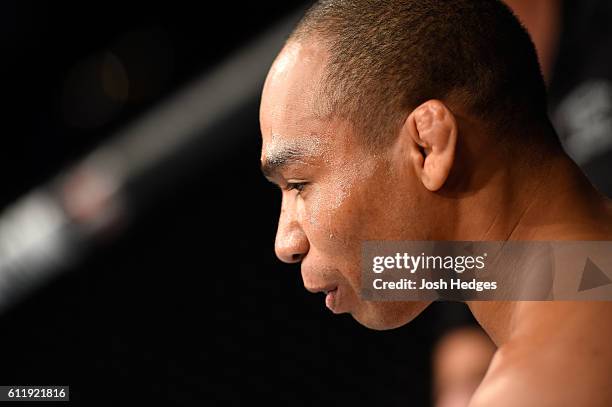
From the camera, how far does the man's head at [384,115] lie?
86 cm

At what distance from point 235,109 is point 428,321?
0.52 m

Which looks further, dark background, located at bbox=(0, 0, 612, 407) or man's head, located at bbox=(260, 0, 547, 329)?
dark background, located at bbox=(0, 0, 612, 407)

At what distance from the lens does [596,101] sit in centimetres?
161

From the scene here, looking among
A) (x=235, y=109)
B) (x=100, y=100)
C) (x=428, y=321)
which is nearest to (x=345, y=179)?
(x=235, y=109)

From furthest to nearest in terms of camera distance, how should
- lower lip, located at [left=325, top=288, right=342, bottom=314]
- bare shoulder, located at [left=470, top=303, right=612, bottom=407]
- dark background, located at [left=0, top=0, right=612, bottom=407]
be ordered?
dark background, located at [left=0, top=0, right=612, bottom=407], lower lip, located at [left=325, top=288, right=342, bottom=314], bare shoulder, located at [left=470, top=303, right=612, bottom=407]

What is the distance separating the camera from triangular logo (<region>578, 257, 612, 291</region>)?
2.70 feet

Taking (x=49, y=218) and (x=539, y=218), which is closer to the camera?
(x=539, y=218)

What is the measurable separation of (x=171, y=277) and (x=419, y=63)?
98 cm

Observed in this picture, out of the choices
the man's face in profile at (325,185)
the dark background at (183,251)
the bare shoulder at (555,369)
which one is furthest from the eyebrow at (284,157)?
the dark background at (183,251)

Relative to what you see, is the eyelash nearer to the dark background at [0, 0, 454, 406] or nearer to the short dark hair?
the short dark hair

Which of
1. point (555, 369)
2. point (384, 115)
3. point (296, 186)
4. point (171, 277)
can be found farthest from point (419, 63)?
point (171, 277)

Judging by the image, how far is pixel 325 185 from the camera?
0.89 meters

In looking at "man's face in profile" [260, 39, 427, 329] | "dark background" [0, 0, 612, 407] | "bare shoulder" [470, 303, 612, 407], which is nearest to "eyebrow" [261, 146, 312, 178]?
"man's face in profile" [260, 39, 427, 329]

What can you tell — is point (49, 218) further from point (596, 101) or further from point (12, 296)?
point (596, 101)
